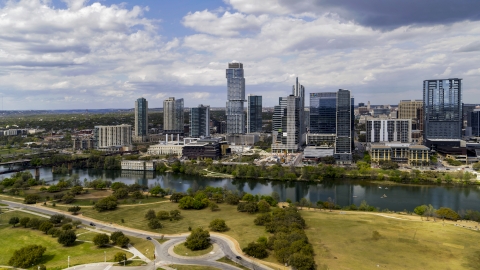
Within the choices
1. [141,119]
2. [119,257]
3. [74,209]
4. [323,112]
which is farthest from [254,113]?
[119,257]

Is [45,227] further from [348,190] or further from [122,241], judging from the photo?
[348,190]

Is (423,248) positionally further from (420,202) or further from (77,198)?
(77,198)

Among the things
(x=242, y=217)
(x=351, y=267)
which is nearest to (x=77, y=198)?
(x=242, y=217)

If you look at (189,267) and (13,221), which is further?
(13,221)

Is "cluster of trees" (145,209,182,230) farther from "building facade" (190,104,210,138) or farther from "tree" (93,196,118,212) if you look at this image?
"building facade" (190,104,210,138)

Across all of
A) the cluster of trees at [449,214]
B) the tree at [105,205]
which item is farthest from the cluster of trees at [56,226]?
the cluster of trees at [449,214]

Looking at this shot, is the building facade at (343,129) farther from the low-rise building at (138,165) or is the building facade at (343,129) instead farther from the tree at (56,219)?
the tree at (56,219)

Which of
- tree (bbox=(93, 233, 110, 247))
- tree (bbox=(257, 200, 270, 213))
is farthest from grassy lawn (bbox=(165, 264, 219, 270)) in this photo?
tree (bbox=(257, 200, 270, 213))
